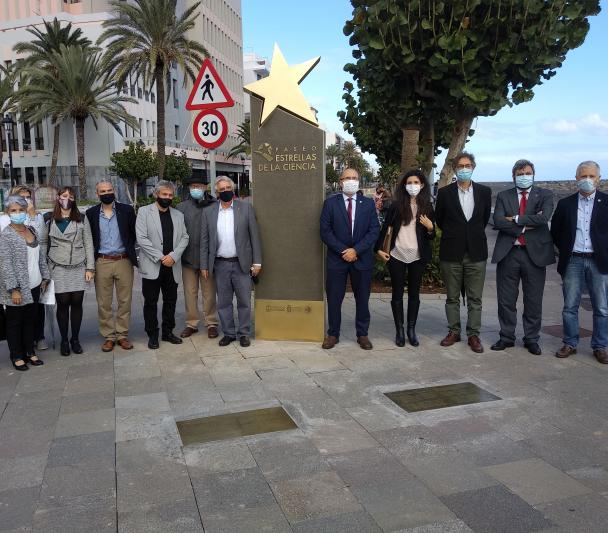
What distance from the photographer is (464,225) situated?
623cm

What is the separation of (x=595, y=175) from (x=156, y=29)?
30.0 metres

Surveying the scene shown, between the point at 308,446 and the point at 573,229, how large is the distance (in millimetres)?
3721

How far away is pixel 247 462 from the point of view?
3754 mm

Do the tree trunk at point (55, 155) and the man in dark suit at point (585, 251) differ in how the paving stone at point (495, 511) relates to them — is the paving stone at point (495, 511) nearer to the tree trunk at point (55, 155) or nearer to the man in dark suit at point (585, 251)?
the man in dark suit at point (585, 251)

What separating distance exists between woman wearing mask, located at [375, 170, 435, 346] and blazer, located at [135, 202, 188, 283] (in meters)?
2.29

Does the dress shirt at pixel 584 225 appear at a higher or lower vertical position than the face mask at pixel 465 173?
lower

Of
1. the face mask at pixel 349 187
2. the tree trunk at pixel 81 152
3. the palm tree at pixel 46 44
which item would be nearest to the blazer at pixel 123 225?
the face mask at pixel 349 187

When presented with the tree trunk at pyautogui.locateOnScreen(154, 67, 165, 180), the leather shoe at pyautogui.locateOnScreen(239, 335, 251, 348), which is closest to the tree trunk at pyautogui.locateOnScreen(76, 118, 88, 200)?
the tree trunk at pyautogui.locateOnScreen(154, 67, 165, 180)

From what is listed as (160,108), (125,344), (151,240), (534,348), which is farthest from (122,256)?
(160,108)

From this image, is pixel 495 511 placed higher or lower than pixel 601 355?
lower

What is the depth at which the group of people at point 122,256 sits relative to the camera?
19.8ft

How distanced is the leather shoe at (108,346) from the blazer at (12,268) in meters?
0.97

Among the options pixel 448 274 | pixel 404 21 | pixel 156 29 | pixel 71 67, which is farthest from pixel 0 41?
pixel 448 274

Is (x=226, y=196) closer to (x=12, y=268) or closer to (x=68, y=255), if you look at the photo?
(x=68, y=255)
